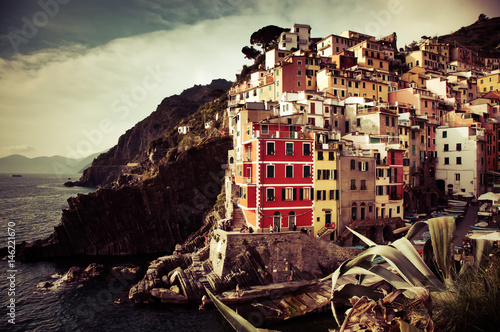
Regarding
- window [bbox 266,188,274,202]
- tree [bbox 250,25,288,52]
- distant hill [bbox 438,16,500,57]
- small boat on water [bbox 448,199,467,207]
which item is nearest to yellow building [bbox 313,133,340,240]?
window [bbox 266,188,274,202]

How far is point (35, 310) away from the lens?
30625 mm

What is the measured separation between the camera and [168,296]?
102ft

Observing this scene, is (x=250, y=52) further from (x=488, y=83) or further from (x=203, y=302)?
(x=203, y=302)

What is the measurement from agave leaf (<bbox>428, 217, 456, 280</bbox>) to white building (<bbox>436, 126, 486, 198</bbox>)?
172 ft

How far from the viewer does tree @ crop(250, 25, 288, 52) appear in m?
93.2

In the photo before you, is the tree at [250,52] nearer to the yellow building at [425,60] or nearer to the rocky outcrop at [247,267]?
the yellow building at [425,60]

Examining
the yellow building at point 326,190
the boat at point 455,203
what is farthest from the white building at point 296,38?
the yellow building at point 326,190

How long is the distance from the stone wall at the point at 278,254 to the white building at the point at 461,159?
31196 millimetres

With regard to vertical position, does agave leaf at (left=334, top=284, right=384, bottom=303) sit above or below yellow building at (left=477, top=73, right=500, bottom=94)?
below

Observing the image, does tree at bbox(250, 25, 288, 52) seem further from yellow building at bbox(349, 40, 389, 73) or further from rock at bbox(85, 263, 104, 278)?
rock at bbox(85, 263, 104, 278)

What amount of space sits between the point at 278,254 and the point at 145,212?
114 feet

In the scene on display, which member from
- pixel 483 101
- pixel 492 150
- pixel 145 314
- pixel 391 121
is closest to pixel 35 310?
pixel 145 314

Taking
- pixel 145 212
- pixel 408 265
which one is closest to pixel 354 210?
pixel 408 265

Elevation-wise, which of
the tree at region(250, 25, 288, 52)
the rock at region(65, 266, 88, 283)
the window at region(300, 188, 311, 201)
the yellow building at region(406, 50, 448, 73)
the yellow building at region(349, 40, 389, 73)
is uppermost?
the tree at region(250, 25, 288, 52)
